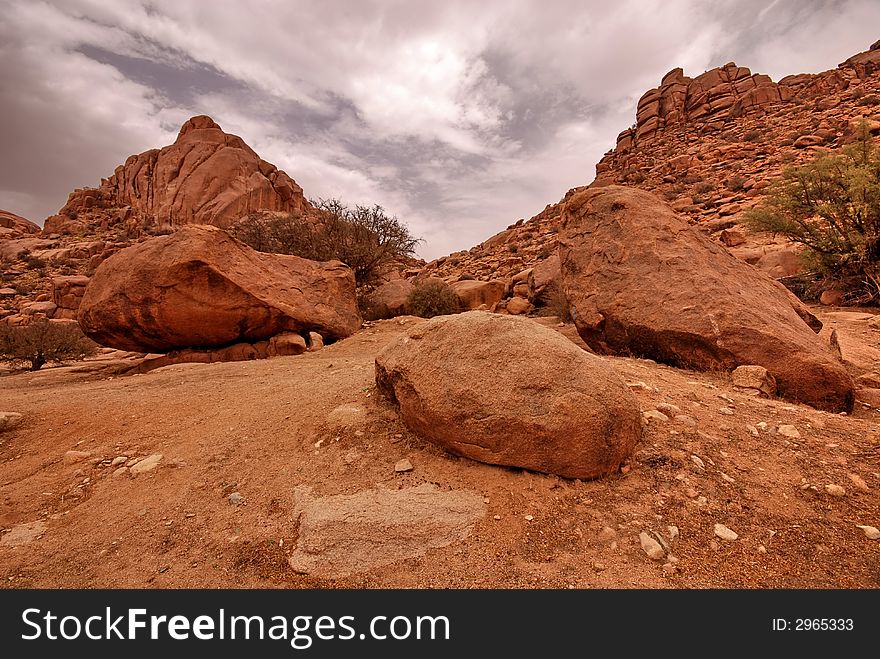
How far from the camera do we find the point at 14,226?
32.4m

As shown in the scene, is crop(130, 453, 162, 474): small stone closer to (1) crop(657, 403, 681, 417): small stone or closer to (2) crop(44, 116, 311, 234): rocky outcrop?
(1) crop(657, 403, 681, 417): small stone

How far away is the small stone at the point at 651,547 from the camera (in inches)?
67.9

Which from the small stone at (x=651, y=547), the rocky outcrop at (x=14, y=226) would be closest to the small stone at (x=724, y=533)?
the small stone at (x=651, y=547)

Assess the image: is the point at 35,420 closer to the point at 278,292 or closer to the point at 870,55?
the point at 278,292

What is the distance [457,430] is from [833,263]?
927 centimetres

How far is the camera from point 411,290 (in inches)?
448

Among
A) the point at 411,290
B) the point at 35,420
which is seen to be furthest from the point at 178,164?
the point at 35,420

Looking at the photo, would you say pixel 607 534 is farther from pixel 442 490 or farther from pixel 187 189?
pixel 187 189

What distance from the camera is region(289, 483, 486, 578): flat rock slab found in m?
1.79

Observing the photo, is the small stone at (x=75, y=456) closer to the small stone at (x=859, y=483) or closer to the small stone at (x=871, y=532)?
the small stone at (x=871, y=532)

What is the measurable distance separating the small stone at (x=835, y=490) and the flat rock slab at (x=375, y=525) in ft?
5.90

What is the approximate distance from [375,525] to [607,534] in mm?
1087

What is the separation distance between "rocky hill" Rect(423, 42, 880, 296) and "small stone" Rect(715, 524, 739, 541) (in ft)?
32.1

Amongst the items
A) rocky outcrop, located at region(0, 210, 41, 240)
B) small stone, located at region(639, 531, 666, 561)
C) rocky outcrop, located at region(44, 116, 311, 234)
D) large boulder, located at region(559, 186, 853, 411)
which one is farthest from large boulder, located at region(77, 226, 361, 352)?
rocky outcrop, located at region(0, 210, 41, 240)
